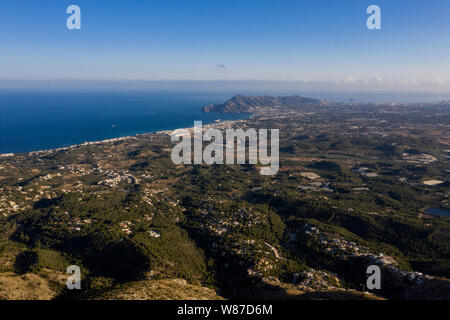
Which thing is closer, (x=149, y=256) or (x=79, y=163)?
(x=149, y=256)

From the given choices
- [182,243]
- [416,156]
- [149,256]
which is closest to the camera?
[149,256]

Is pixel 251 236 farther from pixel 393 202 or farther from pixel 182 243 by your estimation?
pixel 393 202

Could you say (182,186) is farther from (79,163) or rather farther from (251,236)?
(79,163)

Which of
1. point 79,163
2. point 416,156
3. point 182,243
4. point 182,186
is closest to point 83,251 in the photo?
point 182,243

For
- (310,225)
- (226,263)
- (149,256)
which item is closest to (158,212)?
(149,256)
